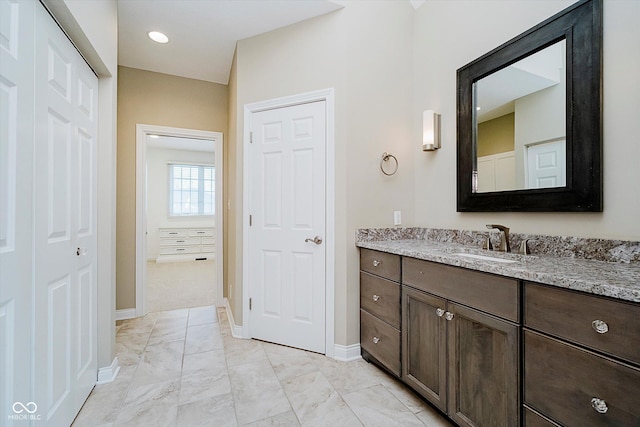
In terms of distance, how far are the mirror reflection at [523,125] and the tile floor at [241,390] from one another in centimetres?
147

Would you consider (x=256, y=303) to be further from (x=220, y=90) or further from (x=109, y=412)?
(x=220, y=90)

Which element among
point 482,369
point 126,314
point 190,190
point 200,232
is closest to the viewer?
point 482,369

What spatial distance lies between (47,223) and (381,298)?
1913 mm

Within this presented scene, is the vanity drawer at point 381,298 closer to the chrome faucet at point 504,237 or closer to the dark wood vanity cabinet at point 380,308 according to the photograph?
the dark wood vanity cabinet at point 380,308

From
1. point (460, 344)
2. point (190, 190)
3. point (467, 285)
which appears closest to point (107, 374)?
point (460, 344)

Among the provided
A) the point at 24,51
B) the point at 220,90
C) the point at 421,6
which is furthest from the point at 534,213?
the point at 220,90

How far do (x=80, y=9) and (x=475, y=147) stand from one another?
2.47m

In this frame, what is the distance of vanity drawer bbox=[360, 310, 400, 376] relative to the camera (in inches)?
74.3

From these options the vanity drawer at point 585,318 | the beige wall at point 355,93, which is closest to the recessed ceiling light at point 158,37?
the beige wall at point 355,93

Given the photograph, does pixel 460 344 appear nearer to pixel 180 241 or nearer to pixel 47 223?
pixel 47 223

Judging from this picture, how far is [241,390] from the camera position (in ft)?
6.17

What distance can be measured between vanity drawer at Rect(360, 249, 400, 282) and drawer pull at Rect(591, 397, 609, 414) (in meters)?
1.03

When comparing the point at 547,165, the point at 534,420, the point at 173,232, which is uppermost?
the point at 547,165

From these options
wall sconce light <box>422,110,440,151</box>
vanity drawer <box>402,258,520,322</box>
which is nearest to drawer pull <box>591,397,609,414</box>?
vanity drawer <box>402,258,520,322</box>
